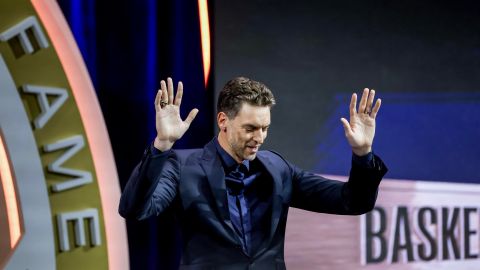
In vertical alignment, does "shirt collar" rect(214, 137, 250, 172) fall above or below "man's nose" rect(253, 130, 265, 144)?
below

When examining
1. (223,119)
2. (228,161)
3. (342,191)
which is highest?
(223,119)

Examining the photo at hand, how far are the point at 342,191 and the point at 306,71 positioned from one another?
1.25 metres

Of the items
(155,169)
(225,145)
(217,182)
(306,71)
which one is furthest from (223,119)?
(306,71)

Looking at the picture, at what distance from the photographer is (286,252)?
2.99 m

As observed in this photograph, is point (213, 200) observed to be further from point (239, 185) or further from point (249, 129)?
point (249, 129)

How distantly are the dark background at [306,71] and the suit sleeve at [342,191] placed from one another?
671mm

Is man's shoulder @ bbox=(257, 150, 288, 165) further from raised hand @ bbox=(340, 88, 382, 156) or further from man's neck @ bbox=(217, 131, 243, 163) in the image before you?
raised hand @ bbox=(340, 88, 382, 156)

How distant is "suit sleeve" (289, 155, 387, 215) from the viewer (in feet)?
6.03

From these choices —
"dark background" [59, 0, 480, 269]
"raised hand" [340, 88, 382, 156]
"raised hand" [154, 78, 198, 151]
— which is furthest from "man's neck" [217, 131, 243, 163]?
"dark background" [59, 0, 480, 269]

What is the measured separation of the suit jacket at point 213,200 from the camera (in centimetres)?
174

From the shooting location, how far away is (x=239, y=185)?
188cm

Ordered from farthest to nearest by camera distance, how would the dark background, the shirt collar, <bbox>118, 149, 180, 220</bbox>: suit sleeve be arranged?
1. the dark background
2. the shirt collar
3. <bbox>118, 149, 180, 220</bbox>: suit sleeve

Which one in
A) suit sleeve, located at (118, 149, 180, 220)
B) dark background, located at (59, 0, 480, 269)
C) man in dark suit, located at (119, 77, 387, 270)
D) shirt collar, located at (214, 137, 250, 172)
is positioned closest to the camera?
suit sleeve, located at (118, 149, 180, 220)

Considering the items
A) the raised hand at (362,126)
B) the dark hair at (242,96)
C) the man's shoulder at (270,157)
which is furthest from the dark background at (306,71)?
the raised hand at (362,126)
